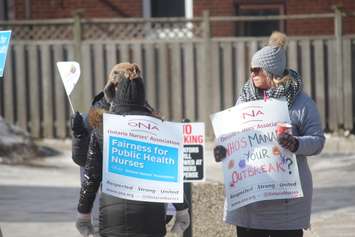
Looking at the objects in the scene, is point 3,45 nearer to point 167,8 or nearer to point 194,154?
point 194,154

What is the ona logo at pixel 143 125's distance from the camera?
5.86 meters

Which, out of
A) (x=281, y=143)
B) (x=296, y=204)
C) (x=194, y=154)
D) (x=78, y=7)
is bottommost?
(x=296, y=204)

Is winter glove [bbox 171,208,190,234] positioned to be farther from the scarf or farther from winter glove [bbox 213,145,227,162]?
the scarf

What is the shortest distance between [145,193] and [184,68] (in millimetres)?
9337

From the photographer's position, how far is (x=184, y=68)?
15.1 meters

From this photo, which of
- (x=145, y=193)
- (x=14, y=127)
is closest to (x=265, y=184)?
(x=145, y=193)

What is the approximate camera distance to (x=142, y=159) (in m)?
5.98

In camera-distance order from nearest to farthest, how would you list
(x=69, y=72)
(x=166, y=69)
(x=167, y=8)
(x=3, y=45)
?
(x=69, y=72) → (x=3, y=45) → (x=166, y=69) → (x=167, y=8)

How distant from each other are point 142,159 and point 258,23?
37.1 feet

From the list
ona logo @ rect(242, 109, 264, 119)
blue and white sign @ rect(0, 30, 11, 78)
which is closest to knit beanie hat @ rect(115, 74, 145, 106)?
ona logo @ rect(242, 109, 264, 119)

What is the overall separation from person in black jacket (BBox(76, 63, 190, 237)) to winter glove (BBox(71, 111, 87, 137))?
0.51 feet

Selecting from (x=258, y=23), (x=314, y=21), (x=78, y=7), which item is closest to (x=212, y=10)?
(x=258, y=23)

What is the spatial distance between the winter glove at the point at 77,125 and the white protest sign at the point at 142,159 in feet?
0.92

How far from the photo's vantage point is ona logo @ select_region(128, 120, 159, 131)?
19.2 feet
